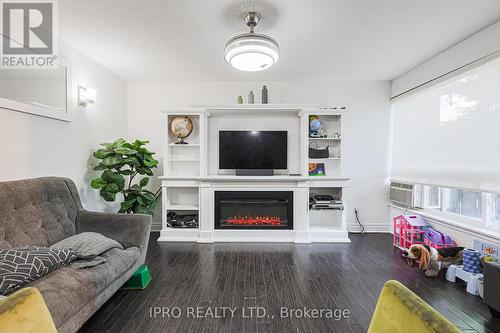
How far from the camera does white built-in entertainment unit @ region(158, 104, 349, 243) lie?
364 cm

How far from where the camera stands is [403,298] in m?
0.79

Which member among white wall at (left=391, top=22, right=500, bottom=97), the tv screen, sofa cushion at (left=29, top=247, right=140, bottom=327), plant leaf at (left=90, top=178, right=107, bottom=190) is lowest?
sofa cushion at (left=29, top=247, right=140, bottom=327)

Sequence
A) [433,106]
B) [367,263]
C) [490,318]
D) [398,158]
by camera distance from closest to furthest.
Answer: [490,318]
[367,263]
[433,106]
[398,158]

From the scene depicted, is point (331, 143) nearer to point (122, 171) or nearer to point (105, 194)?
point (122, 171)

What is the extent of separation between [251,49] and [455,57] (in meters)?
2.55

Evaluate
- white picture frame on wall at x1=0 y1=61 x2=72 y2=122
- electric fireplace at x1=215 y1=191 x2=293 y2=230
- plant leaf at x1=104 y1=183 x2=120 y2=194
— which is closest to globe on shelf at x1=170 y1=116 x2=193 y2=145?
electric fireplace at x1=215 y1=191 x2=293 y2=230

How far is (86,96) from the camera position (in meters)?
3.05

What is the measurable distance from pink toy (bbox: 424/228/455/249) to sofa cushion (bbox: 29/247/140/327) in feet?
11.5

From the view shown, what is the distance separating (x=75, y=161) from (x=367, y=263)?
151 inches

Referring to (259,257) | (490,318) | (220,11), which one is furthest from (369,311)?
(220,11)

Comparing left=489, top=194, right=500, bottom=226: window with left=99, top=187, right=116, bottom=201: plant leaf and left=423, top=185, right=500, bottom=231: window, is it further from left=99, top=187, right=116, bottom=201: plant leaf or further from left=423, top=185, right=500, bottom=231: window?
left=99, top=187, right=116, bottom=201: plant leaf

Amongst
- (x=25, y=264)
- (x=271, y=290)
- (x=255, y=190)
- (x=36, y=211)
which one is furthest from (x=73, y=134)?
(x=271, y=290)

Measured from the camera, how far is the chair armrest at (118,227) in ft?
7.21

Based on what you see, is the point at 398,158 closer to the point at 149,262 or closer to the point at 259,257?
the point at 259,257
